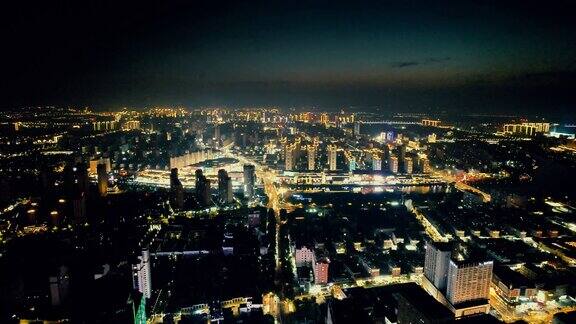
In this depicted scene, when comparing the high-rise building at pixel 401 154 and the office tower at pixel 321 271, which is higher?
the high-rise building at pixel 401 154

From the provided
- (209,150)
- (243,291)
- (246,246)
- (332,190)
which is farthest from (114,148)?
(243,291)

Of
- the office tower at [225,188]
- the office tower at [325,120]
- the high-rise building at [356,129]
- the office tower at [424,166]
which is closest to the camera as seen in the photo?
the office tower at [225,188]

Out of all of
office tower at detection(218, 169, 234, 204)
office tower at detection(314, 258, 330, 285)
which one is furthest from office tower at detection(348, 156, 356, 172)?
office tower at detection(314, 258, 330, 285)

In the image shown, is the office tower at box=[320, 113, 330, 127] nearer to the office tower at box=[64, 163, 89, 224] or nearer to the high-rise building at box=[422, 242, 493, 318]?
the office tower at box=[64, 163, 89, 224]

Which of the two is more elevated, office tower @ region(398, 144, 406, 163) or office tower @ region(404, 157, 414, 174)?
office tower @ region(398, 144, 406, 163)

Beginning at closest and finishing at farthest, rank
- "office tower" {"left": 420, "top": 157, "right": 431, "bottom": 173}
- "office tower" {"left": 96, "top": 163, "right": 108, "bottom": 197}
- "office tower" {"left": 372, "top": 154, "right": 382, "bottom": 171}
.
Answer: "office tower" {"left": 96, "top": 163, "right": 108, "bottom": 197}, "office tower" {"left": 372, "top": 154, "right": 382, "bottom": 171}, "office tower" {"left": 420, "top": 157, "right": 431, "bottom": 173}

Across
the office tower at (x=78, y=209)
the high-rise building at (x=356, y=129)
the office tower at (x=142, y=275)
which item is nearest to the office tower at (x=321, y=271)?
the office tower at (x=142, y=275)

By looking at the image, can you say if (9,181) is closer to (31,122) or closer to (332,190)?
(31,122)

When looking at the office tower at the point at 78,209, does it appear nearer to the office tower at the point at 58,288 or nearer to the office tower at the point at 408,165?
the office tower at the point at 58,288
